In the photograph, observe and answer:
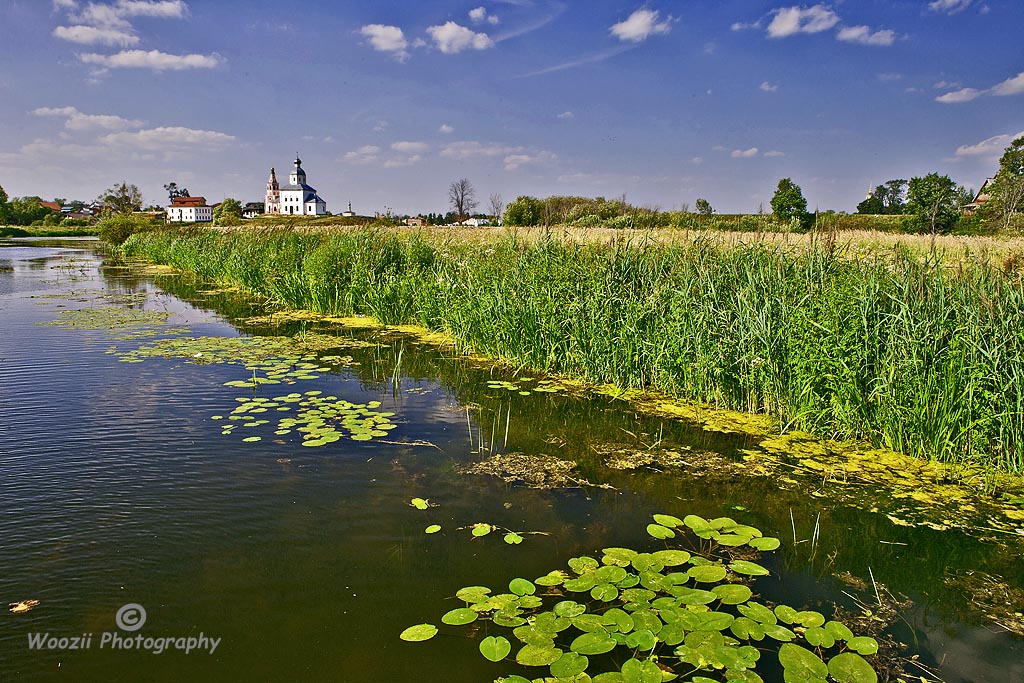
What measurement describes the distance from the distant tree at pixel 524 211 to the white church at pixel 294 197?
92929mm

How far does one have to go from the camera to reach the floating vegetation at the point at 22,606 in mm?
2922

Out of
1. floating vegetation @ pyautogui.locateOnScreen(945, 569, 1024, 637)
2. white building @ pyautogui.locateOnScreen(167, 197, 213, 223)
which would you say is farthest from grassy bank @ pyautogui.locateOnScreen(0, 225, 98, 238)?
floating vegetation @ pyautogui.locateOnScreen(945, 569, 1024, 637)

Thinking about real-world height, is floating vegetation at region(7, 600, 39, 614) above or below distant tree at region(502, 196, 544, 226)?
below

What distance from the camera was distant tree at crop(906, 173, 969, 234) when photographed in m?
33.8

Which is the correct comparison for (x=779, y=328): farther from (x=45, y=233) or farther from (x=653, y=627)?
(x=45, y=233)

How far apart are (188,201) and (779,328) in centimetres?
12981

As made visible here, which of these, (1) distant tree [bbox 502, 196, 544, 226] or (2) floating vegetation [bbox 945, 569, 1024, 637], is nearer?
(2) floating vegetation [bbox 945, 569, 1024, 637]

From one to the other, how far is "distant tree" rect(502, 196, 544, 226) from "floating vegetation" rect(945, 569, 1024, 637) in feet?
88.4

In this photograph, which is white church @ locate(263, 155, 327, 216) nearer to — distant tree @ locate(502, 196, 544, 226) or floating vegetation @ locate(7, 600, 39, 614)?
distant tree @ locate(502, 196, 544, 226)

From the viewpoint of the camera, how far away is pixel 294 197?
11769cm

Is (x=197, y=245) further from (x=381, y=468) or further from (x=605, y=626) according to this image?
(x=605, y=626)

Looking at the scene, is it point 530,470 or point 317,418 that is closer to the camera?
point 530,470

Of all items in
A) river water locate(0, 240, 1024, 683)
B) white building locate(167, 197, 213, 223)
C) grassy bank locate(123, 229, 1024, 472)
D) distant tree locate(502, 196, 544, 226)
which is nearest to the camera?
river water locate(0, 240, 1024, 683)

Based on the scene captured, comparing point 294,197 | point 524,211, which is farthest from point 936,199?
point 294,197
